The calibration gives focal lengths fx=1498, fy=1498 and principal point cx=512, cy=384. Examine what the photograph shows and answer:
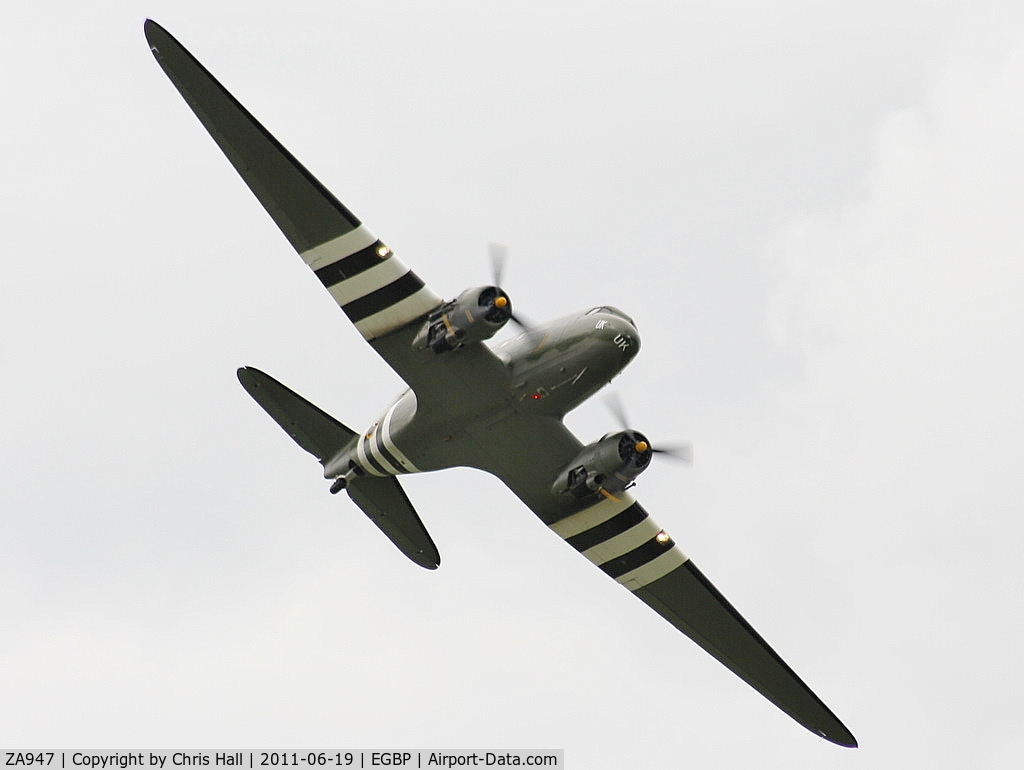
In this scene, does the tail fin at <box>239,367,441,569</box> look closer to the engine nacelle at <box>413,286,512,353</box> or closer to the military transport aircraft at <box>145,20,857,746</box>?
the military transport aircraft at <box>145,20,857,746</box>

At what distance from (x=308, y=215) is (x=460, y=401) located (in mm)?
5533

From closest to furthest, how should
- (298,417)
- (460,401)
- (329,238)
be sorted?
1. (329,238)
2. (460,401)
3. (298,417)

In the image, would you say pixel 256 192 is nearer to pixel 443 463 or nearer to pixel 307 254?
pixel 307 254

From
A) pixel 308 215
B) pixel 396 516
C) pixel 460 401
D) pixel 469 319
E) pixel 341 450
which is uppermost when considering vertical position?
pixel 308 215

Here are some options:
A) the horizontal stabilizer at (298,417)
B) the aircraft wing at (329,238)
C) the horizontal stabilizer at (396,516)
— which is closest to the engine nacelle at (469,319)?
the aircraft wing at (329,238)

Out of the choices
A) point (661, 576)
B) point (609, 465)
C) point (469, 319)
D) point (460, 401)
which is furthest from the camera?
point (661, 576)

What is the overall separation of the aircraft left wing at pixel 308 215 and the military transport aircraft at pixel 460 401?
0.10 feet

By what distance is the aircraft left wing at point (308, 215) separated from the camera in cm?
3256

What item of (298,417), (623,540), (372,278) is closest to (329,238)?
(372,278)

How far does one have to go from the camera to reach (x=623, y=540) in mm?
39125

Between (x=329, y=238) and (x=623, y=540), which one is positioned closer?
(x=329, y=238)

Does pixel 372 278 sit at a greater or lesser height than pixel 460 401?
greater

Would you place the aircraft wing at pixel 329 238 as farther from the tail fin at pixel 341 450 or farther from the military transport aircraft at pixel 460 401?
the tail fin at pixel 341 450

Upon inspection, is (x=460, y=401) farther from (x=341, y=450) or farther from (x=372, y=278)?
(x=341, y=450)
